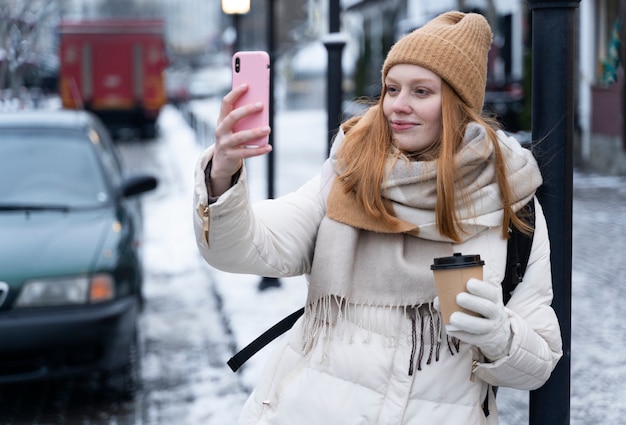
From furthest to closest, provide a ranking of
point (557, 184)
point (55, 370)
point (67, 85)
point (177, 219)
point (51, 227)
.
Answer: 1. point (67, 85)
2. point (177, 219)
3. point (51, 227)
4. point (55, 370)
5. point (557, 184)

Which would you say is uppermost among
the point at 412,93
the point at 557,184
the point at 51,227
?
the point at 412,93

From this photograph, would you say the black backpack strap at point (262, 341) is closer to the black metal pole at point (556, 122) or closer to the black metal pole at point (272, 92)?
the black metal pole at point (556, 122)

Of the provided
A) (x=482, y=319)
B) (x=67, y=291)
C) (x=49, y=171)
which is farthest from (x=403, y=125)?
(x=49, y=171)

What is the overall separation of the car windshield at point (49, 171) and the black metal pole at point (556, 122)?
4.37 meters

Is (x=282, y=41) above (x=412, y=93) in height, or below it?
above

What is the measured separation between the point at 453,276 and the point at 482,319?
0.36 ft

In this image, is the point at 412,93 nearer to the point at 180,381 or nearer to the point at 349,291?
the point at 349,291

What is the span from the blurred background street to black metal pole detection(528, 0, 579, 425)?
0.67ft

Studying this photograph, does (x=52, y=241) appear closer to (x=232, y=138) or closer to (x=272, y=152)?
(x=272, y=152)

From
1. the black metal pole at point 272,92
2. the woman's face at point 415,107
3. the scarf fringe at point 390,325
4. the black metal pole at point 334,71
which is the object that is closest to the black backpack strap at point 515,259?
the scarf fringe at point 390,325

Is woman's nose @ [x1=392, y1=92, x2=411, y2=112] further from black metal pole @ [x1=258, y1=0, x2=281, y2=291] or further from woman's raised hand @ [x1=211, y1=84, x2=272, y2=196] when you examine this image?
black metal pole @ [x1=258, y1=0, x2=281, y2=291]

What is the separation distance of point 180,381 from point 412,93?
13.5ft

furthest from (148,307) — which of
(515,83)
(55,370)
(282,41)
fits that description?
(282,41)

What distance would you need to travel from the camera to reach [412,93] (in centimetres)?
232
